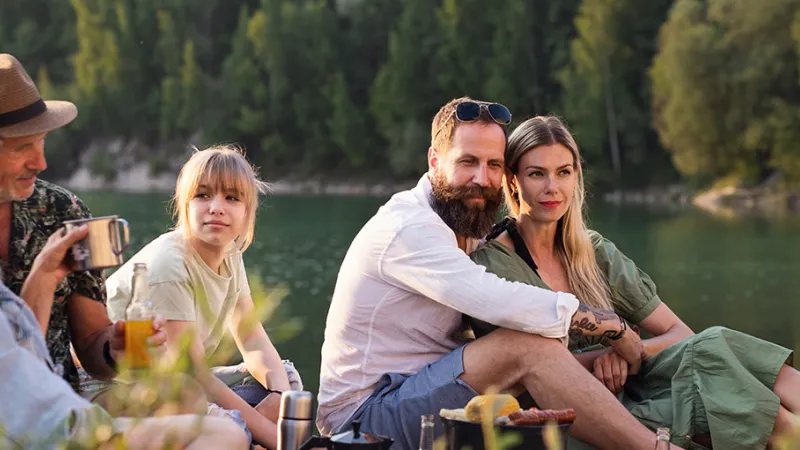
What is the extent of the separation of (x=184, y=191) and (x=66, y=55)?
6336cm

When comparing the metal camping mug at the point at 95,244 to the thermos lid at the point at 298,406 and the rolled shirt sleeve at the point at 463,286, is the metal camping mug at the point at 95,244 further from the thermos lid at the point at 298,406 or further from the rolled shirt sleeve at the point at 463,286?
the rolled shirt sleeve at the point at 463,286

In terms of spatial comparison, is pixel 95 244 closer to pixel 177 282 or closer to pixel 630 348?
pixel 177 282

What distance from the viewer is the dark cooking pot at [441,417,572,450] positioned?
3.16 metres

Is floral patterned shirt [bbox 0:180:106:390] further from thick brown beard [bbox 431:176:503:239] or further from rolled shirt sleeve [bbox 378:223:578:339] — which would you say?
thick brown beard [bbox 431:176:503:239]

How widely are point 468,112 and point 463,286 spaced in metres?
0.69

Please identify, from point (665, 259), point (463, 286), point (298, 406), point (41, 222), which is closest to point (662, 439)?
point (463, 286)

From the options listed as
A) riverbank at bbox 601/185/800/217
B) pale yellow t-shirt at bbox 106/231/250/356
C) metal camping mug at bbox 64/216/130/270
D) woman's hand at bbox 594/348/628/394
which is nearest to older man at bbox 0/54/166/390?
metal camping mug at bbox 64/216/130/270

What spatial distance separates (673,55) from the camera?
1396 inches

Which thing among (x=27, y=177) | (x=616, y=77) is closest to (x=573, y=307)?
(x=27, y=177)

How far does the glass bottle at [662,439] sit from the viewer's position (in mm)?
3357

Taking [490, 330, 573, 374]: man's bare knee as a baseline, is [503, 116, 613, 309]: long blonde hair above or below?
above

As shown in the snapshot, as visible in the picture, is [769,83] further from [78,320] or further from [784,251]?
[78,320]

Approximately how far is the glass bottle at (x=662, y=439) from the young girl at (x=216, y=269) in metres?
1.15

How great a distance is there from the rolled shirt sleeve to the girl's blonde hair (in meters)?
0.56
